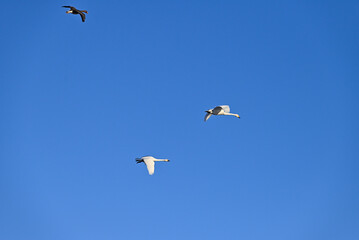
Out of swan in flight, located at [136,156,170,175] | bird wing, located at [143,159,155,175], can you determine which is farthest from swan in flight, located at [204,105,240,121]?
bird wing, located at [143,159,155,175]

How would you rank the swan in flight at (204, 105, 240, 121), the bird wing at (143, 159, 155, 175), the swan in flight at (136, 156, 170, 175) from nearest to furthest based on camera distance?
the bird wing at (143, 159, 155, 175) < the swan in flight at (136, 156, 170, 175) < the swan in flight at (204, 105, 240, 121)

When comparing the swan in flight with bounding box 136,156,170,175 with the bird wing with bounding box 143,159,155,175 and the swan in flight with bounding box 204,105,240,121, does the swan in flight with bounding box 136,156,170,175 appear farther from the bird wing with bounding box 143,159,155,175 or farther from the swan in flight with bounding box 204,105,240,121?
the swan in flight with bounding box 204,105,240,121

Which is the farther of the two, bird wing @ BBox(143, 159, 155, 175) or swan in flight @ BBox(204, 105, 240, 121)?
swan in flight @ BBox(204, 105, 240, 121)

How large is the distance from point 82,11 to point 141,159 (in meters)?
19.5

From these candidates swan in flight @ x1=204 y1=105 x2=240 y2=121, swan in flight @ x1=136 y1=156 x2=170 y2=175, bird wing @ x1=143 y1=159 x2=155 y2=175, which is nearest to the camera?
bird wing @ x1=143 y1=159 x2=155 y2=175

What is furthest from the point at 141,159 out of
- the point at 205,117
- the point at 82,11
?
the point at 82,11

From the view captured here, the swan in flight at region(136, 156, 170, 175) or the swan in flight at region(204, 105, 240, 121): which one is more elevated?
the swan in flight at region(204, 105, 240, 121)

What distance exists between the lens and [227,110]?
87.3m

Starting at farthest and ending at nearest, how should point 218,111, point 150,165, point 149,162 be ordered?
1. point 218,111
2. point 149,162
3. point 150,165

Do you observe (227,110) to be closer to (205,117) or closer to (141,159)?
(205,117)

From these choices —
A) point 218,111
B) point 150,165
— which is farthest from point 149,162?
point 218,111

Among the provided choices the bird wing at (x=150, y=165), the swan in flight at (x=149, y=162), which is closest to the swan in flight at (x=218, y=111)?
the swan in flight at (x=149, y=162)

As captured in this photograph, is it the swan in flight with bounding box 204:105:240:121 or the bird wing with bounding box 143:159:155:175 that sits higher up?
the swan in flight with bounding box 204:105:240:121

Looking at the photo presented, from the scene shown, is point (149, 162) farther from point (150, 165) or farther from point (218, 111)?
point (218, 111)
